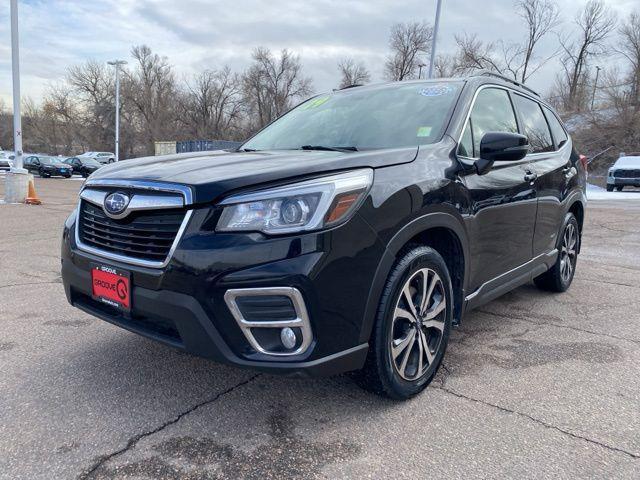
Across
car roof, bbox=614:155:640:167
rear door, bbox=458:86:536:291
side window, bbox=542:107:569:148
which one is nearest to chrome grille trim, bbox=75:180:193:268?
rear door, bbox=458:86:536:291

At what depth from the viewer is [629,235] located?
9055 mm

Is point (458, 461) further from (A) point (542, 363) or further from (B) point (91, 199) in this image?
(B) point (91, 199)

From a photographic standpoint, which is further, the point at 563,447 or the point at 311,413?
the point at 311,413

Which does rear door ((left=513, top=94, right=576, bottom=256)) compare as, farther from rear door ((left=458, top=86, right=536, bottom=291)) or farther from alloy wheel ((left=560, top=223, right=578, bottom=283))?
alloy wheel ((left=560, top=223, right=578, bottom=283))

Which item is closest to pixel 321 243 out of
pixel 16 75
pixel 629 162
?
pixel 16 75

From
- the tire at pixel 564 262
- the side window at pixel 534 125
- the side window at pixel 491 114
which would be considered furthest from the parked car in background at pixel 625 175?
the side window at pixel 491 114

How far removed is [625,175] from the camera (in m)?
20.9

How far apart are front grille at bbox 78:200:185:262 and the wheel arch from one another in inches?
36.7

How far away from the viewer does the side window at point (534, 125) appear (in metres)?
4.11

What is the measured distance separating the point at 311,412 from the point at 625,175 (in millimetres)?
22367

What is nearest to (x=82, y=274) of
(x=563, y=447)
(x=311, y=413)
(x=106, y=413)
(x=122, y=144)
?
(x=106, y=413)

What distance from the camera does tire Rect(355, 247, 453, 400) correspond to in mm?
2457

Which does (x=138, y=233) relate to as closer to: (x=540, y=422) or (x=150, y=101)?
(x=540, y=422)

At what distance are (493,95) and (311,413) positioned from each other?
2.54 metres
